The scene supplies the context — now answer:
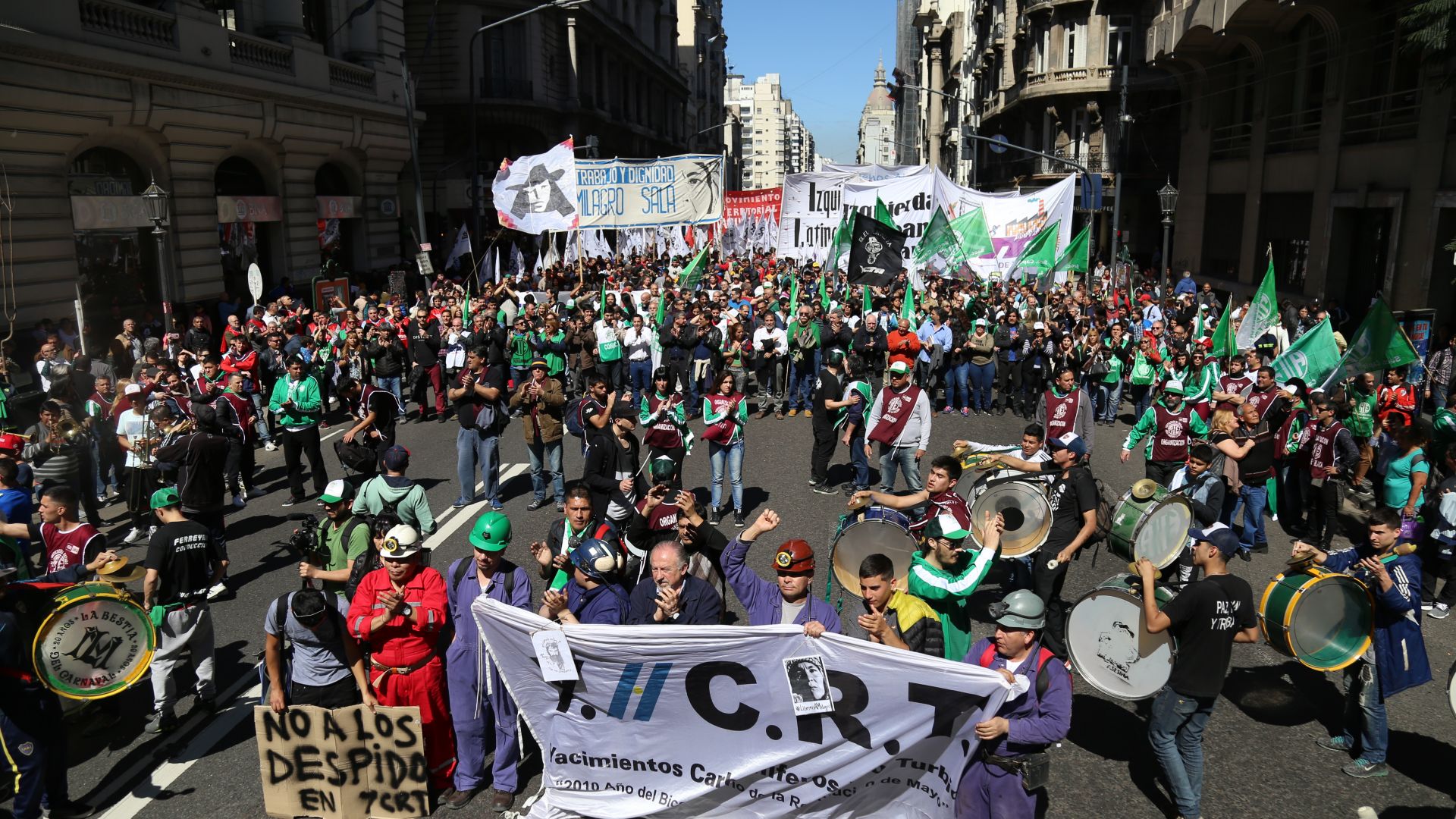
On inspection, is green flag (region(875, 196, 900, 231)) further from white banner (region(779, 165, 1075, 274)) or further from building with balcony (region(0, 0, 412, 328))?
building with balcony (region(0, 0, 412, 328))

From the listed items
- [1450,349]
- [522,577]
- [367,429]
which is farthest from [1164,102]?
[522,577]

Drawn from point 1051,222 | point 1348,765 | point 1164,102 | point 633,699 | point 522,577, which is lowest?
point 1348,765

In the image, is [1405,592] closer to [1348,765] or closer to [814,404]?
[1348,765]

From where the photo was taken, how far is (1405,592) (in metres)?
5.88

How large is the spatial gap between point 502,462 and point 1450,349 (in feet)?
43.6

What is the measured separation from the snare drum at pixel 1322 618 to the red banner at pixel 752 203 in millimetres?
20254

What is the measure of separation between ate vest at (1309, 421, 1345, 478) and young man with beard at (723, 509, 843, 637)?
6897 millimetres

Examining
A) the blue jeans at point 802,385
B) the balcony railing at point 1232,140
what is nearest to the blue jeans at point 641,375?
the blue jeans at point 802,385

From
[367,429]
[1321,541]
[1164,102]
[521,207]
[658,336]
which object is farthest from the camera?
[1164,102]

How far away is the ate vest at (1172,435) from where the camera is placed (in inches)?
389

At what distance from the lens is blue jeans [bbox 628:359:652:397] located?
54.8 ft

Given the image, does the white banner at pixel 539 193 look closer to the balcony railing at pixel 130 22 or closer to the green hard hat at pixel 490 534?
the balcony railing at pixel 130 22

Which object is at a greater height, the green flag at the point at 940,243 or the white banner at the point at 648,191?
the white banner at the point at 648,191

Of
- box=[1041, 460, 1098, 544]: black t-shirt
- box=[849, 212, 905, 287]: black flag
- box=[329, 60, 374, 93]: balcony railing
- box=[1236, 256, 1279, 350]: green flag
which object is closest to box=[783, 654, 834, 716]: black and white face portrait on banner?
box=[1041, 460, 1098, 544]: black t-shirt
